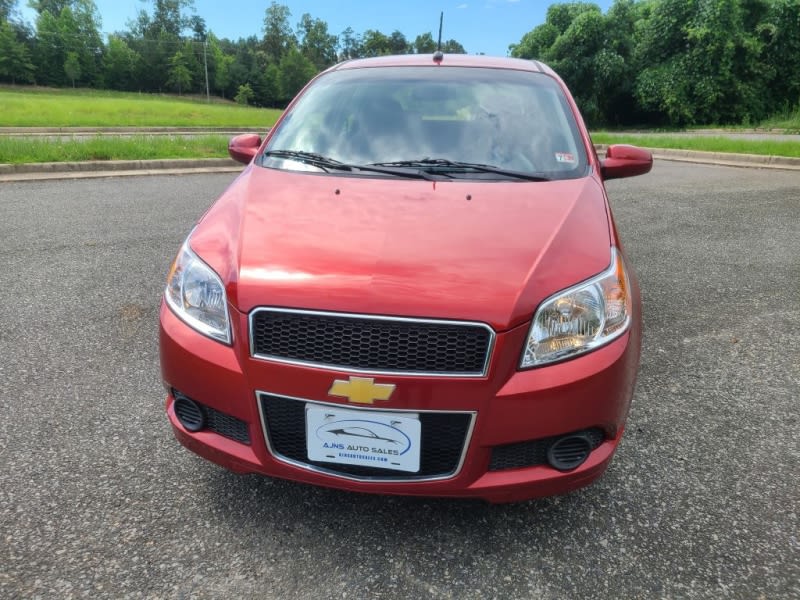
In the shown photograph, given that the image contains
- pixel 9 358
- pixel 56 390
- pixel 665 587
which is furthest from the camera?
pixel 9 358

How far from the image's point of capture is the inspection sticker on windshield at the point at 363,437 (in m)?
1.58

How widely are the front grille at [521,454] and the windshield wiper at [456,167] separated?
1115 millimetres

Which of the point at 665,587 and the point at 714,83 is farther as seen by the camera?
the point at 714,83

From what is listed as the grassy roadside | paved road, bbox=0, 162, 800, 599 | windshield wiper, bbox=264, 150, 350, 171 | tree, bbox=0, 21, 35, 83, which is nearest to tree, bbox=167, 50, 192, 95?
tree, bbox=0, 21, 35, 83

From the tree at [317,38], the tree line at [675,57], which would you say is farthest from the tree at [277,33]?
the tree line at [675,57]

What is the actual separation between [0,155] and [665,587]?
9.77 m

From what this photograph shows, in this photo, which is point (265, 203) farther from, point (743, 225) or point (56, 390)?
point (743, 225)

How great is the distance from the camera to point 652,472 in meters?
2.21

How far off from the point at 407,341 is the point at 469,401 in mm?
235

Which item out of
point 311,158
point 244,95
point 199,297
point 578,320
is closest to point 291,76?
point 244,95

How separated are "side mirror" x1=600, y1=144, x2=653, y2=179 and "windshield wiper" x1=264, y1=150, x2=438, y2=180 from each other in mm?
1205

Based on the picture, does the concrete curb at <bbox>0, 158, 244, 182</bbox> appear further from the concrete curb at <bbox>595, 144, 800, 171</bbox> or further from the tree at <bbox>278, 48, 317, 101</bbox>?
the tree at <bbox>278, 48, 317, 101</bbox>

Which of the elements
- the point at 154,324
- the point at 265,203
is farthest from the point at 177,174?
the point at 265,203

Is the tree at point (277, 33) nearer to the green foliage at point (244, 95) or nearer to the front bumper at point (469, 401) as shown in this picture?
the green foliage at point (244, 95)
